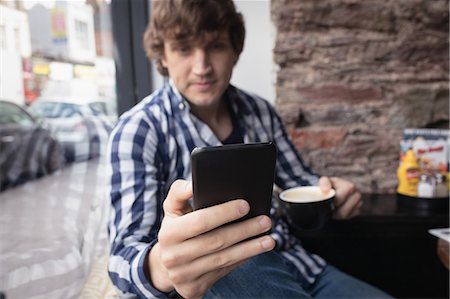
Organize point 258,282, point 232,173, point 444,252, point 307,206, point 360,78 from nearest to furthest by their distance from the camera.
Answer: point 232,173 → point 258,282 → point 307,206 → point 444,252 → point 360,78

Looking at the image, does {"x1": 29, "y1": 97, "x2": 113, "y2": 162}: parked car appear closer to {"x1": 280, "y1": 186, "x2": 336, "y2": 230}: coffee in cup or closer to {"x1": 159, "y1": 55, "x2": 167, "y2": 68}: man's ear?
{"x1": 159, "y1": 55, "x2": 167, "y2": 68}: man's ear

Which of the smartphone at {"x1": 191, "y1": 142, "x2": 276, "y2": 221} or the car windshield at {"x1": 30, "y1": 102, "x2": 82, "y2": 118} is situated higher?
the car windshield at {"x1": 30, "y1": 102, "x2": 82, "y2": 118}

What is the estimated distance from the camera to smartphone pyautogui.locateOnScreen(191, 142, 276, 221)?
370 millimetres

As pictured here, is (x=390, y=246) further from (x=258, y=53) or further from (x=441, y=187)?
(x=258, y=53)

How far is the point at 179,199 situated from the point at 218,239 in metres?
0.06

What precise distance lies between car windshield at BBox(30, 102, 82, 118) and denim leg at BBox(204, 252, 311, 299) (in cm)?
75

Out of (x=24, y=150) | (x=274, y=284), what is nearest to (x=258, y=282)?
(x=274, y=284)

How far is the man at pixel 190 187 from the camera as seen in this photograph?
1.42ft

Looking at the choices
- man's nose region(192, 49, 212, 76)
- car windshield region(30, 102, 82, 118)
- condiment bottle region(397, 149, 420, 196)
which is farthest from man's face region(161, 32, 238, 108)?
condiment bottle region(397, 149, 420, 196)

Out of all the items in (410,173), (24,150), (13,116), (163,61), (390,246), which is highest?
(163,61)

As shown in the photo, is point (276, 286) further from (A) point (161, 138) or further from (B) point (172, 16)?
(B) point (172, 16)

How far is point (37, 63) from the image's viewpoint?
1144 millimetres

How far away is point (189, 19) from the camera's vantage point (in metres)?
0.73

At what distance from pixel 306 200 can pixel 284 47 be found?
0.69 meters
